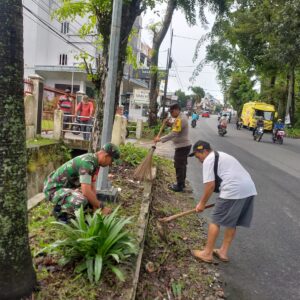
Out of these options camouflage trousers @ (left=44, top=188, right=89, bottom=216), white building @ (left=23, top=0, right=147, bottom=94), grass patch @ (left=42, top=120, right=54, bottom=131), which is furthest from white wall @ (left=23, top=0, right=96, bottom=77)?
camouflage trousers @ (left=44, top=188, right=89, bottom=216)

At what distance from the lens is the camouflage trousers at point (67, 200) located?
384 cm

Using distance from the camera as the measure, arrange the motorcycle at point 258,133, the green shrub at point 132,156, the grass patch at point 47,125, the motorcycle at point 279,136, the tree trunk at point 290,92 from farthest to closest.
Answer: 1. the tree trunk at point 290,92
2. the motorcycle at point 258,133
3. the motorcycle at point 279,136
4. the grass patch at point 47,125
5. the green shrub at point 132,156

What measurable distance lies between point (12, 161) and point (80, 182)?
144 cm

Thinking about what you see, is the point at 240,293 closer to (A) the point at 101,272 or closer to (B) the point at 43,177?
(A) the point at 101,272

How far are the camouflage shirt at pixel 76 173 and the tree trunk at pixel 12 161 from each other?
1266 mm

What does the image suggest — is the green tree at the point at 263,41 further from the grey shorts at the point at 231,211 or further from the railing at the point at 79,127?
the grey shorts at the point at 231,211

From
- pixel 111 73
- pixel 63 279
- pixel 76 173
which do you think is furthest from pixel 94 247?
pixel 111 73

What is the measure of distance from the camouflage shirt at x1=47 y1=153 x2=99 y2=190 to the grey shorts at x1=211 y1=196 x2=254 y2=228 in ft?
4.84

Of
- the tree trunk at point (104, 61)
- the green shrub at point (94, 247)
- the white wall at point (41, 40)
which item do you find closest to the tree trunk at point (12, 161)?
the green shrub at point (94, 247)

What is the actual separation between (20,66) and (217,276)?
298 cm

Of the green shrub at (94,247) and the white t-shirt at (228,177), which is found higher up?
the white t-shirt at (228,177)

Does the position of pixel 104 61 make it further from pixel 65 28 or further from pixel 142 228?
pixel 65 28

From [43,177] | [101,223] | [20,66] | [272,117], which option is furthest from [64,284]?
[272,117]

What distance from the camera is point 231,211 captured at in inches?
158
